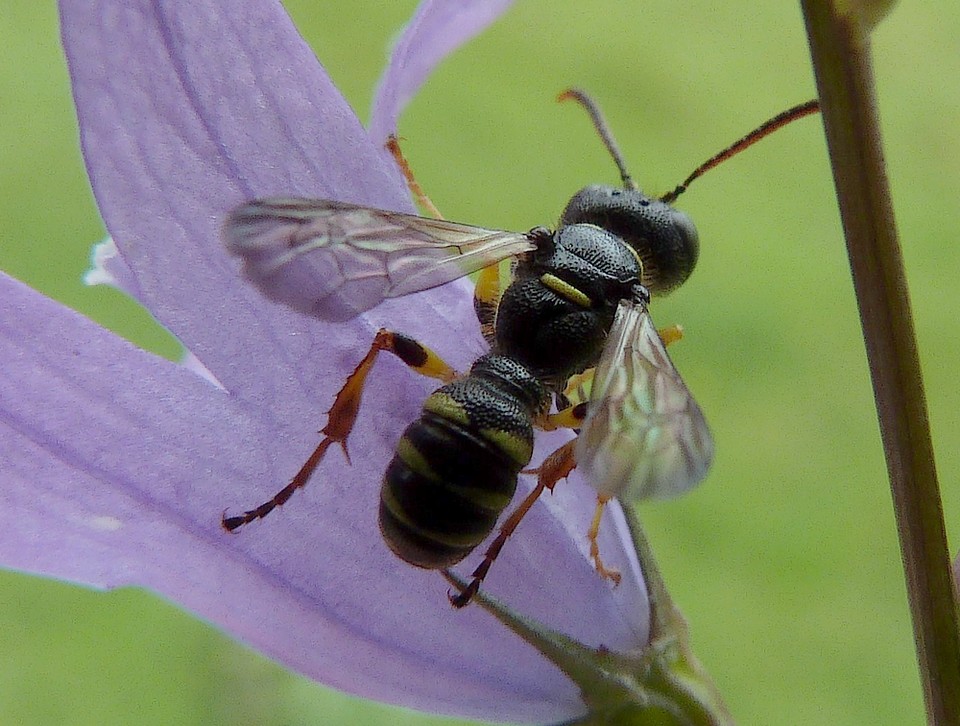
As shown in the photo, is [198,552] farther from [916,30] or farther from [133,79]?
[916,30]

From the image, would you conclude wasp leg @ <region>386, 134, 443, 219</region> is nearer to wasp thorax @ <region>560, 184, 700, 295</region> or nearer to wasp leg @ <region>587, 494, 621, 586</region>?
wasp thorax @ <region>560, 184, 700, 295</region>

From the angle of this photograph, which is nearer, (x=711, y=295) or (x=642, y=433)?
(x=642, y=433)

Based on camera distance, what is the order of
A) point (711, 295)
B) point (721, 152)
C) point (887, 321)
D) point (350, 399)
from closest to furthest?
point (887, 321) < point (350, 399) < point (721, 152) < point (711, 295)

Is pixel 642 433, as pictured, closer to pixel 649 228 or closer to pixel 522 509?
pixel 522 509

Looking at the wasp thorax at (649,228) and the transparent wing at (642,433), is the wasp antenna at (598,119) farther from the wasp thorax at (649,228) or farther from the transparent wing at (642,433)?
the transparent wing at (642,433)

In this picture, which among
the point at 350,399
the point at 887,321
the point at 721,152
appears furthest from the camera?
the point at 721,152

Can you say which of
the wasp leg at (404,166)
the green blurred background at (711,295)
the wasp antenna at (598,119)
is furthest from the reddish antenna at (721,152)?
the green blurred background at (711,295)

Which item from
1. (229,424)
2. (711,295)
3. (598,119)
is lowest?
(711,295)

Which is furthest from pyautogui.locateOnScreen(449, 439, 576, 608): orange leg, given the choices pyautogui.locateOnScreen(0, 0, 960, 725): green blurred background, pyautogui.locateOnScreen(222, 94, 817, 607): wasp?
pyautogui.locateOnScreen(0, 0, 960, 725): green blurred background

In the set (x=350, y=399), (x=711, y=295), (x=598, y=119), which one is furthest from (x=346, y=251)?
(x=711, y=295)
